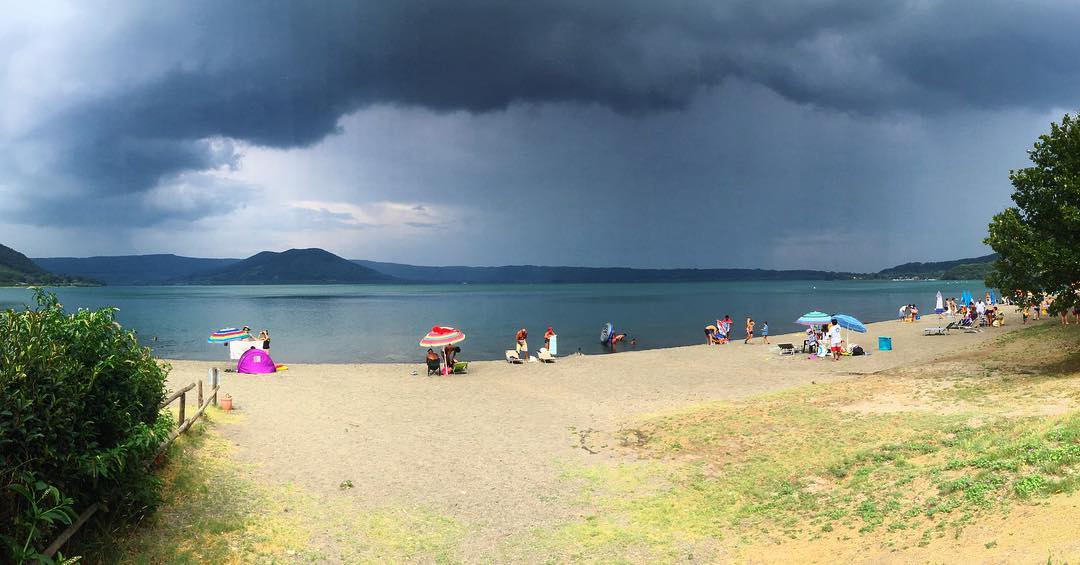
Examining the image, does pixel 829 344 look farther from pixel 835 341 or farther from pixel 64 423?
pixel 64 423

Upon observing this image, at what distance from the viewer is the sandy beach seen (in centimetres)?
1038

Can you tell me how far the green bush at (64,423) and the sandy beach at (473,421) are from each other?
A: 10.0ft

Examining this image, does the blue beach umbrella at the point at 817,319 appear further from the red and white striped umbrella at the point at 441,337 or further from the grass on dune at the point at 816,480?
the red and white striped umbrella at the point at 441,337

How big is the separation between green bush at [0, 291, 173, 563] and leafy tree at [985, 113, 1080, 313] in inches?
859

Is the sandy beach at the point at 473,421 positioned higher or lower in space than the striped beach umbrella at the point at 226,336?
lower

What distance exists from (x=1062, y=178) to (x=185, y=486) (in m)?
23.4

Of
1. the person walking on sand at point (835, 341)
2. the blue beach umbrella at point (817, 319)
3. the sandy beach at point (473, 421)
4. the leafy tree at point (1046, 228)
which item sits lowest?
the sandy beach at point (473, 421)

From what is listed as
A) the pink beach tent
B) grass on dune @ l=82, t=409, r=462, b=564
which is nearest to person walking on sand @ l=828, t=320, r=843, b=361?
grass on dune @ l=82, t=409, r=462, b=564

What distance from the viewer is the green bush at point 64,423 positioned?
5.20 meters

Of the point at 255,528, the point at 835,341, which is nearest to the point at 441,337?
the point at 255,528

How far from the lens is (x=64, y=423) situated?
5723mm

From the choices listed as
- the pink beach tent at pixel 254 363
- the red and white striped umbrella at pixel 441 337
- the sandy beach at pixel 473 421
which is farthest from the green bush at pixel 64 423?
the pink beach tent at pixel 254 363

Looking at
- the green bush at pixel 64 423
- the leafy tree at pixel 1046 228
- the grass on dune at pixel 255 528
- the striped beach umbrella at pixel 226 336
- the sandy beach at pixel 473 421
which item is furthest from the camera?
the striped beach umbrella at pixel 226 336

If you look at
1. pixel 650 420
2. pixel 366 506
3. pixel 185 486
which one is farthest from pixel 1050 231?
pixel 185 486
